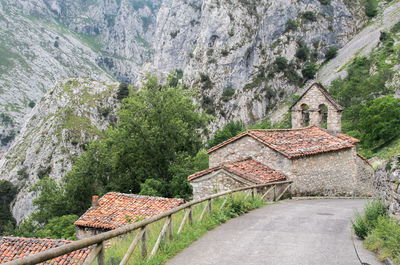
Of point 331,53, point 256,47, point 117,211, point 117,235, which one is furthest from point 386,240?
point 256,47

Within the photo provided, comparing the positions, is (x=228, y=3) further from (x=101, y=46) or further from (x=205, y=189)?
(x=101, y=46)

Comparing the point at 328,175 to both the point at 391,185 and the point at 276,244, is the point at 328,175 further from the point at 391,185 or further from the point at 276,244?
the point at 276,244

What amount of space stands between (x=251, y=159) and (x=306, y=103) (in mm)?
7100

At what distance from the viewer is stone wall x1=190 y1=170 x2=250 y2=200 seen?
14138 millimetres

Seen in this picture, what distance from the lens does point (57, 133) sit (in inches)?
2726

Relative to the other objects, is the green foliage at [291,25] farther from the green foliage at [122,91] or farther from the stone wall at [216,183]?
the stone wall at [216,183]

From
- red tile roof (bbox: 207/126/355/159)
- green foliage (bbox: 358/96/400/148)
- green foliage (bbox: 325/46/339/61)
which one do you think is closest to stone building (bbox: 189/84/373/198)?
red tile roof (bbox: 207/126/355/159)

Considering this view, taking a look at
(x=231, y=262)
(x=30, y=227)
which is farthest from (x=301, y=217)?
(x=30, y=227)

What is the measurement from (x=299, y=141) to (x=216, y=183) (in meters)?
6.81

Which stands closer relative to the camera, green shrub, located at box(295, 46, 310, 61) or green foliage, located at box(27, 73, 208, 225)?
green foliage, located at box(27, 73, 208, 225)

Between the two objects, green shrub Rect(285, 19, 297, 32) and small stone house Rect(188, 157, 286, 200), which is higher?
green shrub Rect(285, 19, 297, 32)

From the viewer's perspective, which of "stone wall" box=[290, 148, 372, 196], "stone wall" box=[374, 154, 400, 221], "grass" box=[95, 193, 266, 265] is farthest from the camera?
"stone wall" box=[290, 148, 372, 196]

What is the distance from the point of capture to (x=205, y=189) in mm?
14828

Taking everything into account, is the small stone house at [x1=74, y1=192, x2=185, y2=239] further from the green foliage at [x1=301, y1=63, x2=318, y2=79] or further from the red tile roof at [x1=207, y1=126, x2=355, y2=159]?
the green foliage at [x1=301, y1=63, x2=318, y2=79]
